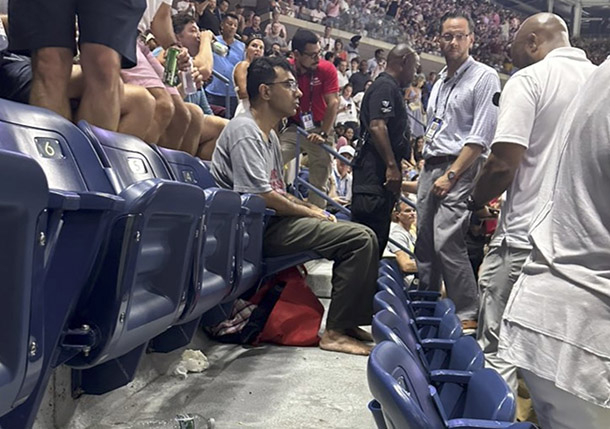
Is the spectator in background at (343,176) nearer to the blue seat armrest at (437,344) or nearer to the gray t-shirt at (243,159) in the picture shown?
the gray t-shirt at (243,159)

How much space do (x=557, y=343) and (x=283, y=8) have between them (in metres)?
10.6

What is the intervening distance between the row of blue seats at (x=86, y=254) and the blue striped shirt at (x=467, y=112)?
48.7 inches

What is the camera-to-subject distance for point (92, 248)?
97cm

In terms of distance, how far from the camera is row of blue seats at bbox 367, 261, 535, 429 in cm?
71

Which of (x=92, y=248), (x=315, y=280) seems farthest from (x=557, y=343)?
(x=315, y=280)

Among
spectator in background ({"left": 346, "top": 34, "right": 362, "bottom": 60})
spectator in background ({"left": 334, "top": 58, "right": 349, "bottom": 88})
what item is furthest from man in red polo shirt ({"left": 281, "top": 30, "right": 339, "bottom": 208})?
spectator in background ({"left": 346, "top": 34, "right": 362, "bottom": 60})

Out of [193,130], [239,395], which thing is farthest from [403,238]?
[239,395]

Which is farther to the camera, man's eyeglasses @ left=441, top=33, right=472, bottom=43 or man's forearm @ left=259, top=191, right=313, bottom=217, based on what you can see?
man's eyeglasses @ left=441, top=33, right=472, bottom=43

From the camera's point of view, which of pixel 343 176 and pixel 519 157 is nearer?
pixel 519 157

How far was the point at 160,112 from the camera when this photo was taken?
2.17m

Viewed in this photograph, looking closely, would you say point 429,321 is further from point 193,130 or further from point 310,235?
point 193,130

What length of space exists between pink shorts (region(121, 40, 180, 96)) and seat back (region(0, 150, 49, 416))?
1377mm

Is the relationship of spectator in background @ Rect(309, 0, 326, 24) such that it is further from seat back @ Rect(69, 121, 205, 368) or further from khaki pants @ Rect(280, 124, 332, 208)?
seat back @ Rect(69, 121, 205, 368)

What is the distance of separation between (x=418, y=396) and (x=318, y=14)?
11548mm
